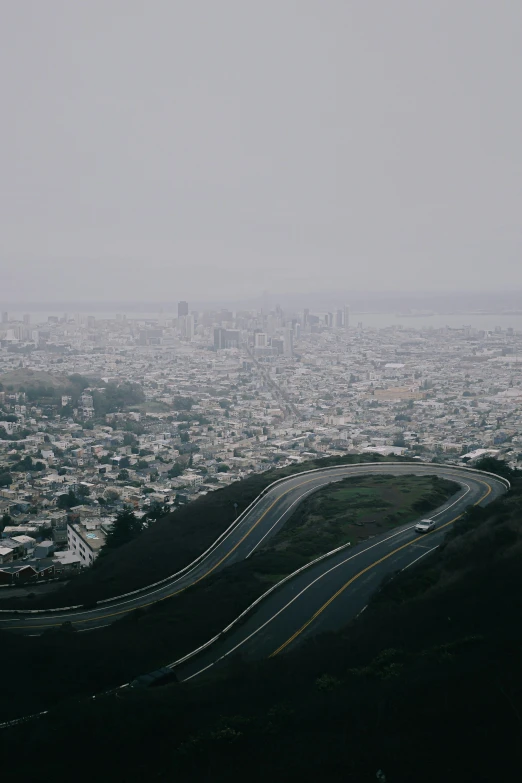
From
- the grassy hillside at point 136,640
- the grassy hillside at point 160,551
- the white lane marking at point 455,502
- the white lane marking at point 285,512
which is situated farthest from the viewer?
the white lane marking at point 455,502

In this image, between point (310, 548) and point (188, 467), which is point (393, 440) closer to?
point (188, 467)

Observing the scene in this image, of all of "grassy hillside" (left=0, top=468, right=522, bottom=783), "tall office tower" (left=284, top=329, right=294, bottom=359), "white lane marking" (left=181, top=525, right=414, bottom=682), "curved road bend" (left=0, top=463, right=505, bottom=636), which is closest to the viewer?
"grassy hillside" (left=0, top=468, right=522, bottom=783)

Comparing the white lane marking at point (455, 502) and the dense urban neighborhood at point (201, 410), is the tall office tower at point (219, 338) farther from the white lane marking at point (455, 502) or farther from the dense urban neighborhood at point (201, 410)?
the white lane marking at point (455, 502)

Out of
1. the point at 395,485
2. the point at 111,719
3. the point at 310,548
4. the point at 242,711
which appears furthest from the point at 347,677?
the point at 395,485

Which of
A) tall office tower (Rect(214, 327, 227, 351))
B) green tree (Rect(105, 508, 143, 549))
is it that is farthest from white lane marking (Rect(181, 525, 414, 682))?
tall office tower (Rect(214, 327, 227, 351))

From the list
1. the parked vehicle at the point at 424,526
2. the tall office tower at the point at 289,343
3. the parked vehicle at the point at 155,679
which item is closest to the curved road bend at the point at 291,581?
the parked vehicle at the point at 424,526

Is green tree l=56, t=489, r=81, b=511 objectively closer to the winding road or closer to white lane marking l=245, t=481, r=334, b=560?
the winding road

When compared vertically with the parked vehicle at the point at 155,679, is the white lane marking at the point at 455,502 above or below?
below
